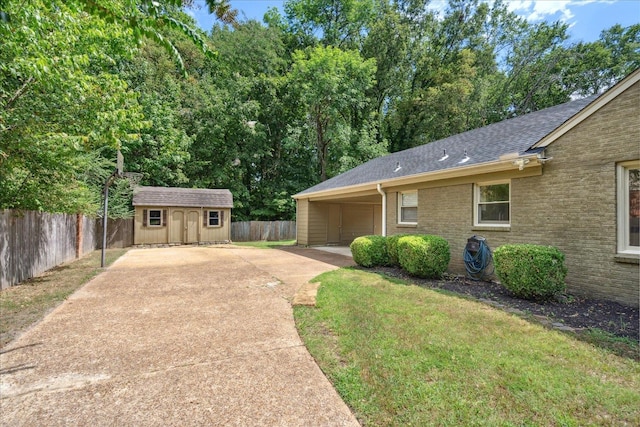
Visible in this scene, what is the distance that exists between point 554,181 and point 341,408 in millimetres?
6027

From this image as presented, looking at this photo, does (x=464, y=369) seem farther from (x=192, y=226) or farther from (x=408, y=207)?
(x=192, y=226)

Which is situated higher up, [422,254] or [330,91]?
[330,91]

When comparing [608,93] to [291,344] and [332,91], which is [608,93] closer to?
[291,344]

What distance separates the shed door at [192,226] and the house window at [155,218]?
1.44 m

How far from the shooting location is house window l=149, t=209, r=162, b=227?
655 inches

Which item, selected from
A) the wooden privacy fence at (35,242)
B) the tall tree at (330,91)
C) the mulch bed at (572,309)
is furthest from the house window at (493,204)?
the tall tree at (330,91)

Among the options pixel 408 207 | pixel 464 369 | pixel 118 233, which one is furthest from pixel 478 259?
pixel 118 233

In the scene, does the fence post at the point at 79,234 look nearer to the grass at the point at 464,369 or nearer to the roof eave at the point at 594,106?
the grass at the point at 464,369

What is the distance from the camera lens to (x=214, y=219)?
1822cm

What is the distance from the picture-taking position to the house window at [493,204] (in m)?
7.16

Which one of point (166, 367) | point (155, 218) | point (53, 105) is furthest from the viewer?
point (155, 218)

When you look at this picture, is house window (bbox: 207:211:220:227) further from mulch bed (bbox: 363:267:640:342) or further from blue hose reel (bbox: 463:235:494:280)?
blue hose reel (bbox: 463:235:494:280)

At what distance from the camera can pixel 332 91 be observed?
74.3 ft

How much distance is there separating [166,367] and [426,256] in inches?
213
